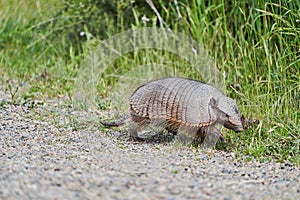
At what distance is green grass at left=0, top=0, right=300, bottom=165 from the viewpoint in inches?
178

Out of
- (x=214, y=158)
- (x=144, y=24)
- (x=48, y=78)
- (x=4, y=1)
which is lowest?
(x=214, y=158)

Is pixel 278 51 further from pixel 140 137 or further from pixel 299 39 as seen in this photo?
pixel 140 137

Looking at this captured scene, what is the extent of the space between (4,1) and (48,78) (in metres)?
2.68

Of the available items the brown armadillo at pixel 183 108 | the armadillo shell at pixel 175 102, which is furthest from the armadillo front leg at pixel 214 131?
the armadillo shell at pixel 175 102

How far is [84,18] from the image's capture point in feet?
23.6

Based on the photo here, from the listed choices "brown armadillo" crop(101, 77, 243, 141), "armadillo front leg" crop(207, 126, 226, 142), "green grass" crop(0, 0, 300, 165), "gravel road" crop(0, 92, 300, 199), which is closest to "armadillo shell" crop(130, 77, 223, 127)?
"brown armadillo" crop(101, 77, 243, 141)

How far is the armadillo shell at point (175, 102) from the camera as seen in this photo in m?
4.07

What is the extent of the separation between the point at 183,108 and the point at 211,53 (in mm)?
1826

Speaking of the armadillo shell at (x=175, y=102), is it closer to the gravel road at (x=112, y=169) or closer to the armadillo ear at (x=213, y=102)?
the armadillo ear at (x=213, y=102)

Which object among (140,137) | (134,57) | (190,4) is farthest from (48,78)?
(140,137)

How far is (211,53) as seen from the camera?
19.1ft

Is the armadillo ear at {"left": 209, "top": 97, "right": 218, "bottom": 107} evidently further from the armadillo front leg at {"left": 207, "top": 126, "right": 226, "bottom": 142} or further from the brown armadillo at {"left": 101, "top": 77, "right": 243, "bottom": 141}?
the armadillo front leg at {"left": 207, "top": 126, "right": 226, "bottom": 142}

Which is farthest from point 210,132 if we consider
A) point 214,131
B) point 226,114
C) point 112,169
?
point 112,169

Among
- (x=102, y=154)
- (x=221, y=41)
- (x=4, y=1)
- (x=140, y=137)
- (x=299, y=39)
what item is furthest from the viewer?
(x=4, y=1)
